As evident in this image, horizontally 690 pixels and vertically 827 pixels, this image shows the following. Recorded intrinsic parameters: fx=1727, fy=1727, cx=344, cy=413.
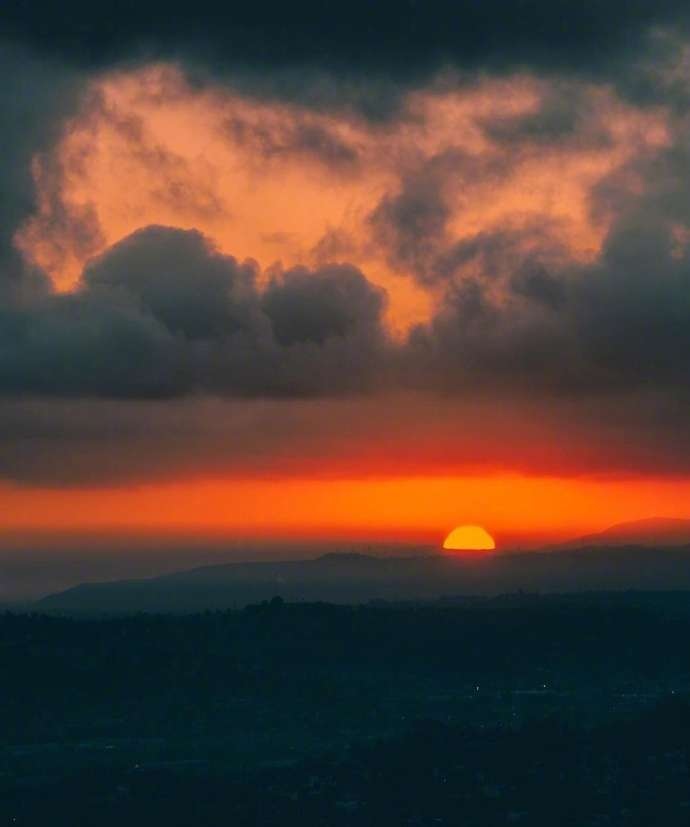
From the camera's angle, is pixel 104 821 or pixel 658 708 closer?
pixel 104 821

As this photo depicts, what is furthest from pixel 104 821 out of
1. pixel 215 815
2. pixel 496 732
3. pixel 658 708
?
pixel 658 708

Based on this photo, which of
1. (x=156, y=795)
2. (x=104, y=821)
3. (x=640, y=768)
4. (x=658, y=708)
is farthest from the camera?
(x=658, y=708)

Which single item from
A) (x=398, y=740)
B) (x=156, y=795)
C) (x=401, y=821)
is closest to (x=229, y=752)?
(x=398, y=740)

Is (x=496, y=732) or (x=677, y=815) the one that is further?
(x=496, y=732)

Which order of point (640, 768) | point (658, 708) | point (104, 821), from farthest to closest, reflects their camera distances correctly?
point (658, 708) < point (640, 768) < point (104, 821)

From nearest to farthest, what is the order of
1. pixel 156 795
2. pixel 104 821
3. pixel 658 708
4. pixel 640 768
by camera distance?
pixel 104 821 < pixel 156 795 < pixel 640 768 < pixel 658 708

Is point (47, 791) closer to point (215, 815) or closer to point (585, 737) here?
point (215, 815)

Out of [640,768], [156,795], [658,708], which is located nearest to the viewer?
[156,795]

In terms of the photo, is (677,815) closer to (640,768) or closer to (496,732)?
(640,768)
